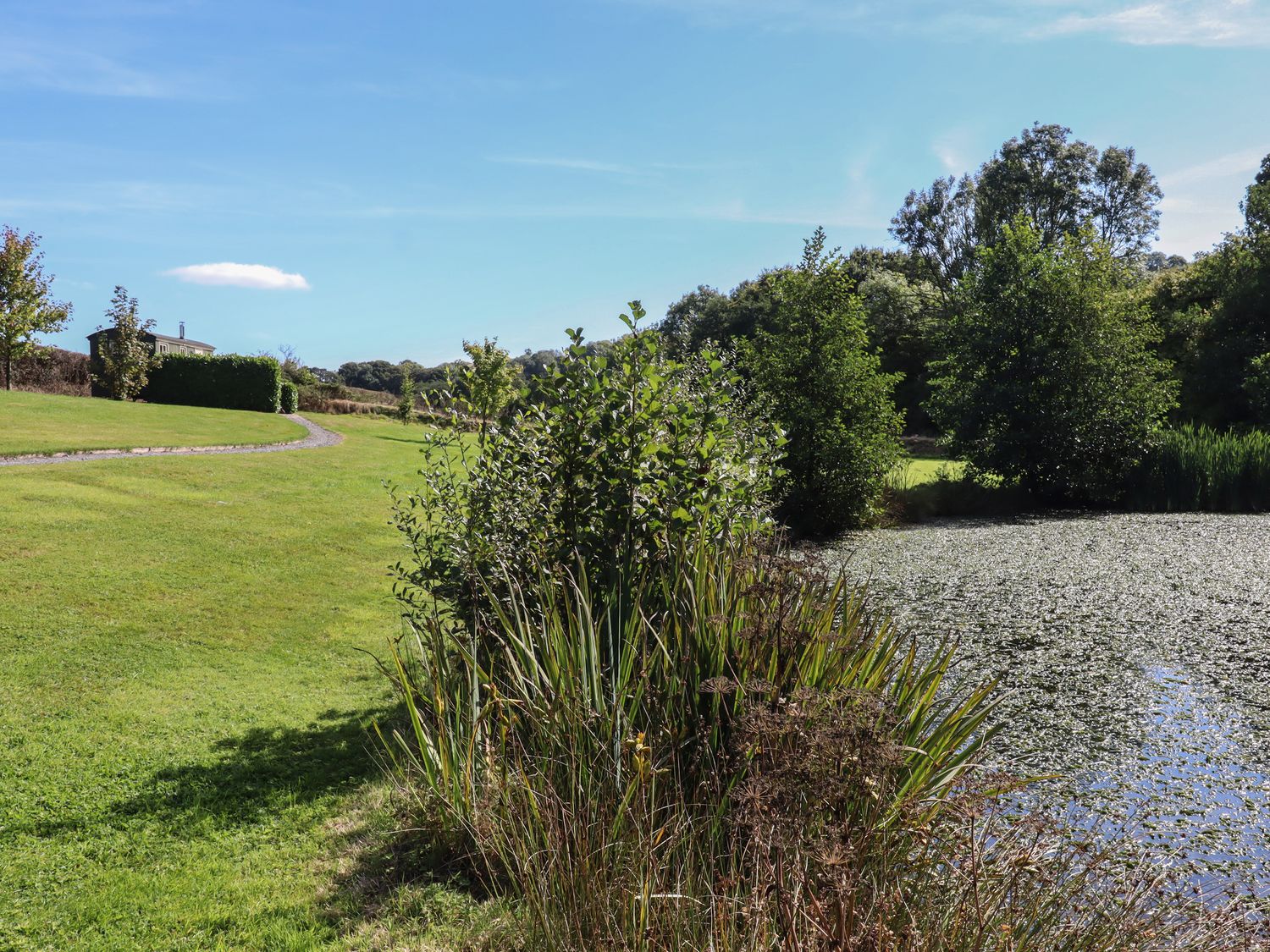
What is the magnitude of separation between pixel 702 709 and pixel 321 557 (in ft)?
23.7

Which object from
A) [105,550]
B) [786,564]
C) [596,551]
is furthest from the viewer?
[105,550]

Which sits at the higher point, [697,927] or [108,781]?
[697,927]

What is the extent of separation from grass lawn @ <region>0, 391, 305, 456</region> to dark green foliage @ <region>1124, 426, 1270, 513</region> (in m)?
18.5

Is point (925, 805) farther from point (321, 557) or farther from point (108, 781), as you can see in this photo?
point (321, 557)

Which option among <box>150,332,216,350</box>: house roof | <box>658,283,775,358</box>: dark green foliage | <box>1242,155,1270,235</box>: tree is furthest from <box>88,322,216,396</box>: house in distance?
<box>1242,155,1270,235</box>: tree

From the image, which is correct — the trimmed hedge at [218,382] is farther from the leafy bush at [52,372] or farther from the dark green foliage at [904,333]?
the dark green foliage at [904,333]

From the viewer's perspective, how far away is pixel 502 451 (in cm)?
472

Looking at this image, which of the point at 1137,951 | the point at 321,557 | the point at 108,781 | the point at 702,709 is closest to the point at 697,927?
the point at 702,709

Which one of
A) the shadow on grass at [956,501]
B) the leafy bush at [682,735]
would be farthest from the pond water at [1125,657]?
→ the shadow on grass at [956,501]

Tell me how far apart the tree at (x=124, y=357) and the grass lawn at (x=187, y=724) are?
22.1 m

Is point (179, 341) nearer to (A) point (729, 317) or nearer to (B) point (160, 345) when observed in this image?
(B) point (160, 345)

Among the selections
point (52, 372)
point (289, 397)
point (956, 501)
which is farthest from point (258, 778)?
point (52, 372)

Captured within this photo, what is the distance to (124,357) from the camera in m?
30.5

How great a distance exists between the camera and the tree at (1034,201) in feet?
130
